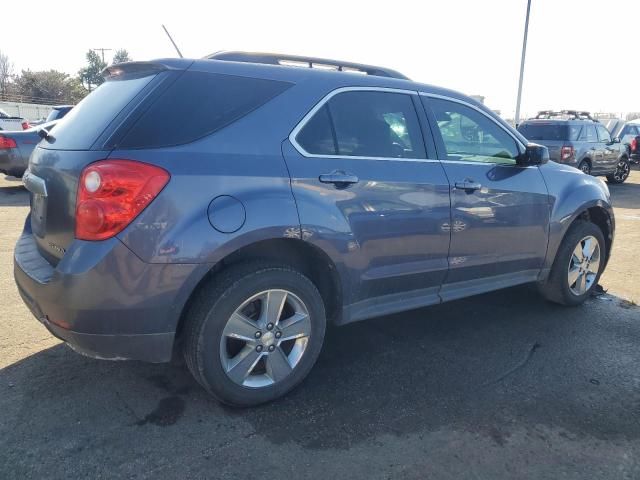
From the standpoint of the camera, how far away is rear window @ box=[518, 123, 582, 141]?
513 inches

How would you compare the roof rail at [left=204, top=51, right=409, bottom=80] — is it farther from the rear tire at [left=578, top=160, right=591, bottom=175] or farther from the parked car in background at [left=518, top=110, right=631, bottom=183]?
the rear tire at [left=578, top=160, right=591, bottom=175]

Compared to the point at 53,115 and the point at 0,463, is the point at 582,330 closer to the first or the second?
the point at 0,463

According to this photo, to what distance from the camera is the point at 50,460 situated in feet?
8.05

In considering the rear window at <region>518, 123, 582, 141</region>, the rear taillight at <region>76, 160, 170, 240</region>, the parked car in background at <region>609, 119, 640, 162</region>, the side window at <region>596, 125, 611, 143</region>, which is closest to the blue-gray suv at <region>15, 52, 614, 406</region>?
the rear taillight at <region>76, 160, 170, 240</region>

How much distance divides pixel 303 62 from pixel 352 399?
2133 millimetres

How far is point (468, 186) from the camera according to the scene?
3684mm

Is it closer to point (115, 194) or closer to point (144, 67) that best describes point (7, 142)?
point (144, 67)

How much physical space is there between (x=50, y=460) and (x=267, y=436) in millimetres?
989

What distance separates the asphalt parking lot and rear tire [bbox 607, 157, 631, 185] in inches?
513

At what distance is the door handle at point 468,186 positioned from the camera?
3648 mm

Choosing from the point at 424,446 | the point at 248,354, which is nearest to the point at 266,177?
the point at 248,354

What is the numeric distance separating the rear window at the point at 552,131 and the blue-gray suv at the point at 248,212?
407 inches

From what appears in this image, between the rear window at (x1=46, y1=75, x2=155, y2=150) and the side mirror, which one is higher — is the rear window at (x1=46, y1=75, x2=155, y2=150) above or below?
above

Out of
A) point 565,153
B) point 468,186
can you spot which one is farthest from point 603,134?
point 468,186
